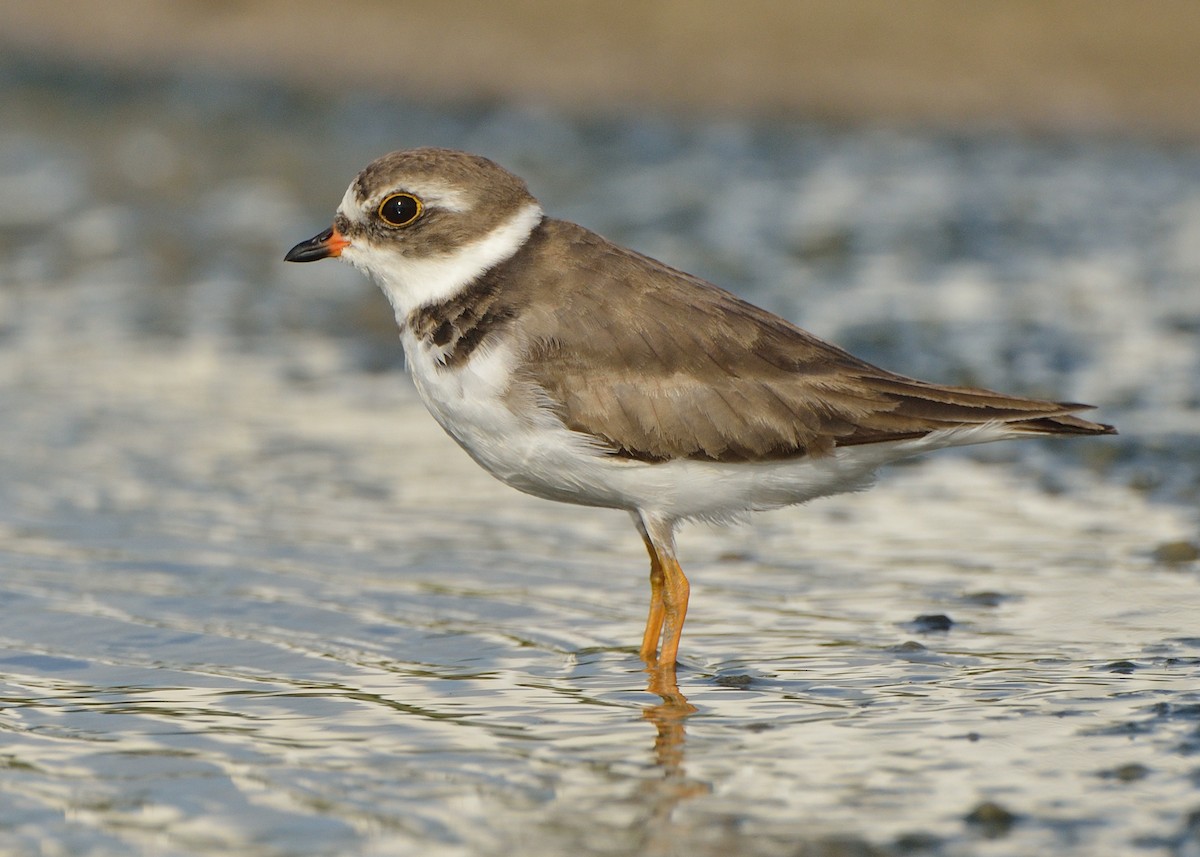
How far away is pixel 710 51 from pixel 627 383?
1490 cm

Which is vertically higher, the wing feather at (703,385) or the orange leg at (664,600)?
the wing feather at (703,385)

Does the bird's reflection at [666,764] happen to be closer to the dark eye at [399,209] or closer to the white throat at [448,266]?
the white throat at [448,266]

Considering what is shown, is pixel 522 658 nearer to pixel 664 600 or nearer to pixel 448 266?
pixel 664 600

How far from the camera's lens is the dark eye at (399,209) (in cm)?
707

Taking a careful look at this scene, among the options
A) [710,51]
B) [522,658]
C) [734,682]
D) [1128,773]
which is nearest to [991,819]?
[1128,773]

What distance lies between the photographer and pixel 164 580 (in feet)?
25.8

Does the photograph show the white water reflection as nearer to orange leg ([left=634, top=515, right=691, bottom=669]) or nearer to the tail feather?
orange leg ([left=634, top=515, right=691, bottom=669])

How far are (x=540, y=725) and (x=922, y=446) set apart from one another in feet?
6.47

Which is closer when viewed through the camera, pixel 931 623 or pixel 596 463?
pixel 596 463

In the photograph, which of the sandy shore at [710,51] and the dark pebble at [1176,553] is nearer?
the dark pebble at [1176,553]

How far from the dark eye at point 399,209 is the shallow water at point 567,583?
1759 millimetres

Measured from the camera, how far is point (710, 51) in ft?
68.3

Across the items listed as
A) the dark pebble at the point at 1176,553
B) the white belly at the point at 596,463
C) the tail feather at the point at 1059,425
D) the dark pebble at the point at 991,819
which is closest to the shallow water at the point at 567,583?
the dark pebble at the point at 991,819

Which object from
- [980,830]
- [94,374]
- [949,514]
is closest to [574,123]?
[94,374]
